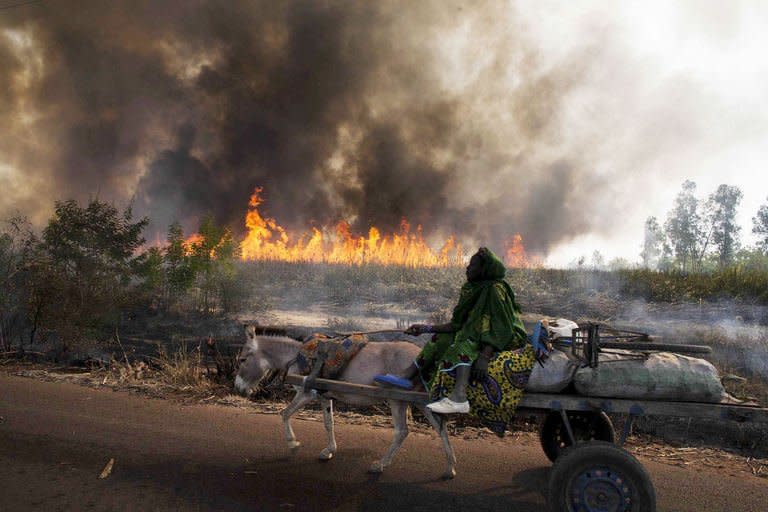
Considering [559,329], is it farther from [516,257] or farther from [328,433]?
[516,257]

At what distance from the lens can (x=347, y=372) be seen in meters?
6.16

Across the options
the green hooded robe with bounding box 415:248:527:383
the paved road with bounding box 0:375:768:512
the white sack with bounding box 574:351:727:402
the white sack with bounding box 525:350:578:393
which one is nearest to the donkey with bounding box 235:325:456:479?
the paved road with bounding box 0:375:768:512

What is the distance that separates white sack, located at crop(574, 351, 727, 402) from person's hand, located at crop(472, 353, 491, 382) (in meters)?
0.80

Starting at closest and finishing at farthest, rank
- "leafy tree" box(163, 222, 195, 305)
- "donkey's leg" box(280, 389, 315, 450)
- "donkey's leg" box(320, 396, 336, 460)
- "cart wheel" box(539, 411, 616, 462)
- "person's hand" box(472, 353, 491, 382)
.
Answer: "person's hand" box(472, 353, 491, 382)
"cart wheel" box(539, 411, 616, 462)
"donkey's leg" box(320, 396, 336, 460)
"donkey's leg" box(280, 389, 315, 450)
"leafy tree" box(163, 222, 195, 305)

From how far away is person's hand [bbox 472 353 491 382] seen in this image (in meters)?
4.89

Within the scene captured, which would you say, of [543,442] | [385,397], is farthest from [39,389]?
[543,442]

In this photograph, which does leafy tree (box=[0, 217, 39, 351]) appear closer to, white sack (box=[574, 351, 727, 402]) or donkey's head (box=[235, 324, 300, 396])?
donkey's head (box=[235, 324, 300, 396])

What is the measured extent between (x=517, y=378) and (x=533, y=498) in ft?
4.83

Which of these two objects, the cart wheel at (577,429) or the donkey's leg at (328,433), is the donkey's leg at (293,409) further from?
the cart wheel at (577,429)

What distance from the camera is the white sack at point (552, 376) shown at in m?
4.76

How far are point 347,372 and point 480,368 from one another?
1.87 metres

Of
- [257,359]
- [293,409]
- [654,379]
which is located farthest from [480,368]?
[257,359]

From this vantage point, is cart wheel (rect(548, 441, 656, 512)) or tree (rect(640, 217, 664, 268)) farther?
tree (rect(640, 217, 664, 268))

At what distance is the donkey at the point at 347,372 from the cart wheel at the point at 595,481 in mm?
1634
